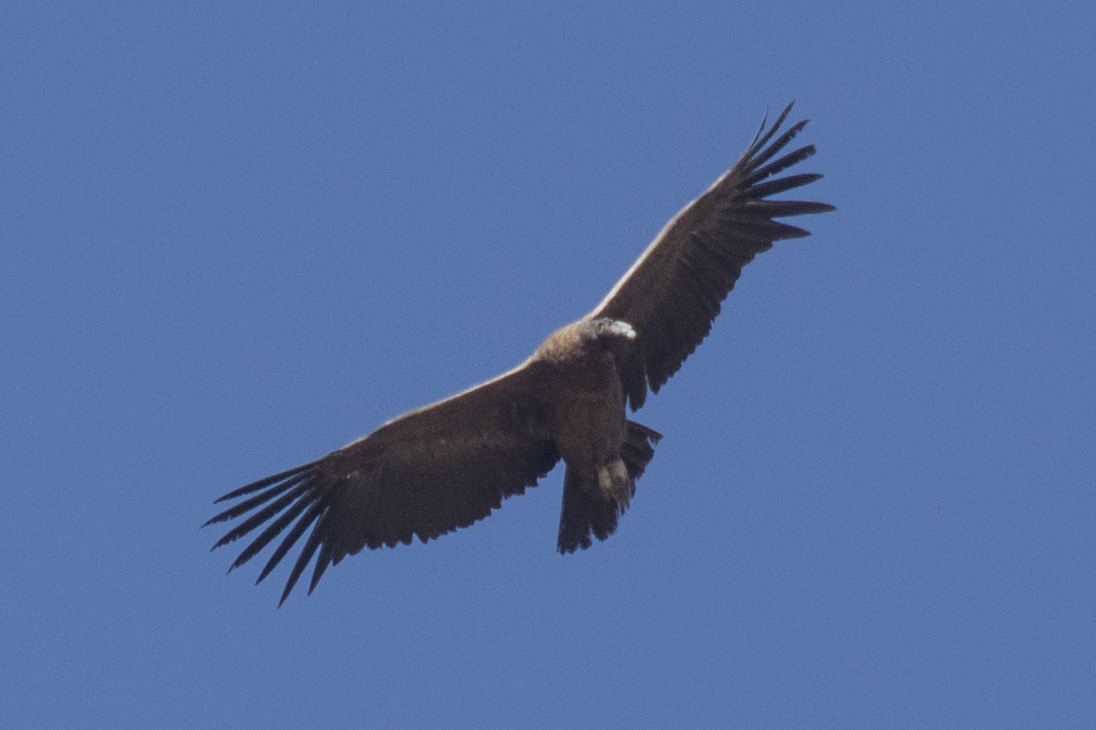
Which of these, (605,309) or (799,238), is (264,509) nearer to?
(605,309)

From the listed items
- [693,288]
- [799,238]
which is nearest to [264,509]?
[693,288]

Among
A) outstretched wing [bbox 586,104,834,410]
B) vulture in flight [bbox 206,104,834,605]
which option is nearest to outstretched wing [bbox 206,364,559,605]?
vulture in flight [bbox 206,104,834,605]

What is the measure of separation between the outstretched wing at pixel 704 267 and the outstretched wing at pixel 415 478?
2.88 ft

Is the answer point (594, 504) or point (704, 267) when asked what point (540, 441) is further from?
point (704, 267)

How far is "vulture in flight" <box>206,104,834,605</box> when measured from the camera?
1163 cm

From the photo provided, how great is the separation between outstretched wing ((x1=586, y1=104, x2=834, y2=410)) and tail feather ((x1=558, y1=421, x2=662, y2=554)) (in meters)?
0.27

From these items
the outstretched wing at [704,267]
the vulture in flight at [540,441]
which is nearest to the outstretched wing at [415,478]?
the vulture in flight at [540,441]

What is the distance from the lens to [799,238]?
1207 cm

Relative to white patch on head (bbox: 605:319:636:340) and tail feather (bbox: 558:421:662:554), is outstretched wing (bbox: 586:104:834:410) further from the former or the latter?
white patch on head (bbox: 605:319:636:340)

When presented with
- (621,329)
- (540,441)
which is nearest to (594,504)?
(540,441)

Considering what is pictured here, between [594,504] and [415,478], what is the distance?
4.28 ft

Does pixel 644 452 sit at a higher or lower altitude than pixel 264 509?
higher

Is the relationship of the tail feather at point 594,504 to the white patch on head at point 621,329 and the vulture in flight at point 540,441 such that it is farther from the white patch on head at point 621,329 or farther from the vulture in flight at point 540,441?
the white patch on head at point 621,329

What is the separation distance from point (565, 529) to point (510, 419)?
88cm
